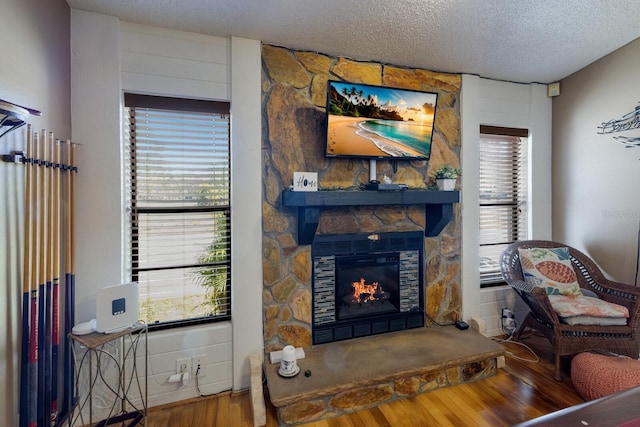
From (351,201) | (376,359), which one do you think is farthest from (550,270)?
(351,201)

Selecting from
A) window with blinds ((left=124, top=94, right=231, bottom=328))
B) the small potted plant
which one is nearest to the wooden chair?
the small potted plant

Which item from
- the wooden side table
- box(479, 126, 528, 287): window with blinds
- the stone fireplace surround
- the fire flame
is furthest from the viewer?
box(479, 126, 528, 287): window with blinds

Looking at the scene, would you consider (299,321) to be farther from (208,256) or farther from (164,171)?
(164,171)

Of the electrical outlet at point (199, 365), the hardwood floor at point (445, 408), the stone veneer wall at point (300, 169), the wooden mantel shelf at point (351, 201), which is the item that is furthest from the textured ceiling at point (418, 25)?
the hardwood floor at point (445, 408)

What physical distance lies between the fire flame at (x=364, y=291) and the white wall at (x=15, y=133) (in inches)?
81.4

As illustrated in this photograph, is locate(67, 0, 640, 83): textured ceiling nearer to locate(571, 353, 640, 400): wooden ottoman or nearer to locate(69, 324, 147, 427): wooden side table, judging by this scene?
locate(69, 324, 147, 427): wooden side table

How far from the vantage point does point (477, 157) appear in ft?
8.75

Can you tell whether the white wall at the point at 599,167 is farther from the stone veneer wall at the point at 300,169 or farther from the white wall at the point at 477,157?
the stone veneer wall at the point at 300,169

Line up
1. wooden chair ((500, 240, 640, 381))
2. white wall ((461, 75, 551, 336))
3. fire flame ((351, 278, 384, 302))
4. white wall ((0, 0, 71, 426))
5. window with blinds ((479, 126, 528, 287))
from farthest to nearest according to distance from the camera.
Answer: window with blinds ((479, 126, 528, 287)) < white wall ((461, 75, 551, 336)) < fire flame ((351, 278, 384, 302)) < wooden chair ((500, 240, 640, 381)) < white wall ((0, 0, 71, 426))

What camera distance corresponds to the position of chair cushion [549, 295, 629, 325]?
207 cm

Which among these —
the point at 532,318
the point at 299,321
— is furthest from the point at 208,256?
the point at 532,318

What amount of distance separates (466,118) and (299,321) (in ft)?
7.98

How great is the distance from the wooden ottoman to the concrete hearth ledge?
471 millimetres

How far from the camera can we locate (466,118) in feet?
8.62
